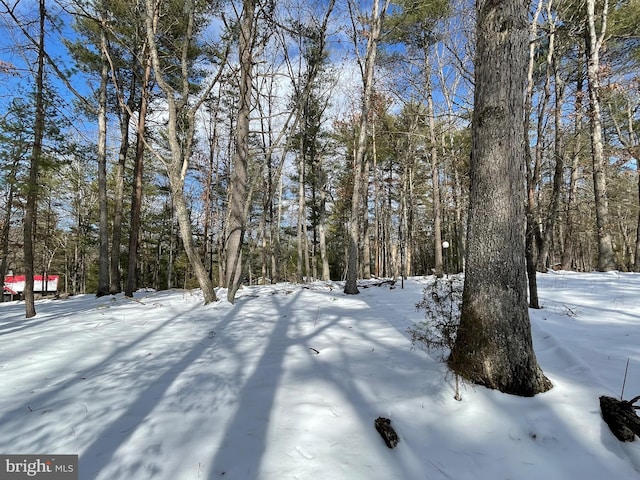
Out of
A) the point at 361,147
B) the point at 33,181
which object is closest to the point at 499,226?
the point at 361,147

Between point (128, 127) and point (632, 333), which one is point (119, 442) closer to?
point (632, 333)

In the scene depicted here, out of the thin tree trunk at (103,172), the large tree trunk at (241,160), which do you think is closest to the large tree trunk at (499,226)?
the large tree trunk at (241,160)

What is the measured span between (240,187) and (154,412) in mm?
5710

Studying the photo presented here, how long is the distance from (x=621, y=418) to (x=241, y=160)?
704cm

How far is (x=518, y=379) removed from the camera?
7.23ft

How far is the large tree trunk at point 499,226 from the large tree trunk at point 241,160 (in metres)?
4.94

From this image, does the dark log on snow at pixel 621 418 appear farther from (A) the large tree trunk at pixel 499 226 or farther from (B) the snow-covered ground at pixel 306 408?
(A) the large tree trunk at pixel 499 226

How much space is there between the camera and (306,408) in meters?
2.12

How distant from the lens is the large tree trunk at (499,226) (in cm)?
226

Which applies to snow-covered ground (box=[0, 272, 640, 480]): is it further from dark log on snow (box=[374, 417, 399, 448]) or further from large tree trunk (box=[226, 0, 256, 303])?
large tree trunk (box=[226, 0, 256, 303])

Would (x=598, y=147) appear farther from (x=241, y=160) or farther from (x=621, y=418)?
(x=621, y=418)

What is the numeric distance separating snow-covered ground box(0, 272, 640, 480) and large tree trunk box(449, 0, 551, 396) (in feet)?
0.78

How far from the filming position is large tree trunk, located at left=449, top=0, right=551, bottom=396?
226cm

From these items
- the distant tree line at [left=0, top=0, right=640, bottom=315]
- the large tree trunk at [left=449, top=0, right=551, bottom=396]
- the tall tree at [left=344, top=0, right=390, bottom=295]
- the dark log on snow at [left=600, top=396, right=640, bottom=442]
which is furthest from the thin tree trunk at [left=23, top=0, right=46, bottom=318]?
the dark log on snow at [left=600, top=396, right=640, bottom=442]
